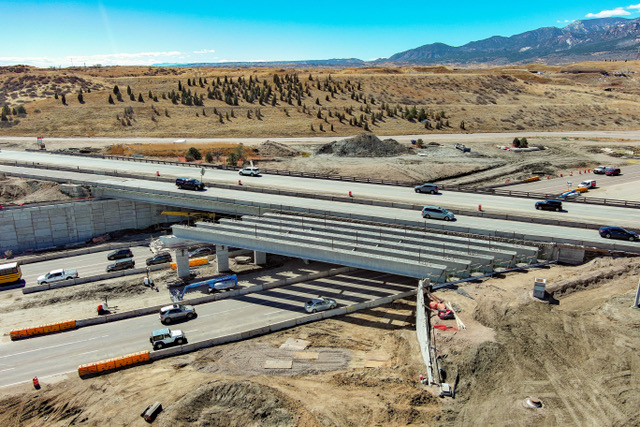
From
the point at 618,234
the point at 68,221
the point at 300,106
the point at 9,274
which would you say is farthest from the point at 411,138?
the point at 9,274

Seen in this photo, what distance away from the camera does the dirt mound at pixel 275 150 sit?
79688 millimetres

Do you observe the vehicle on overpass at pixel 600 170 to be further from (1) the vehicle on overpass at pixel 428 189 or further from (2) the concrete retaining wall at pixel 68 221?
(2) the concrete retaining wall at pixel 68 221

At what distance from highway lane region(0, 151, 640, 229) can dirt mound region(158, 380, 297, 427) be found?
2802 centimetres

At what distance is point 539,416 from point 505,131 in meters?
96.8

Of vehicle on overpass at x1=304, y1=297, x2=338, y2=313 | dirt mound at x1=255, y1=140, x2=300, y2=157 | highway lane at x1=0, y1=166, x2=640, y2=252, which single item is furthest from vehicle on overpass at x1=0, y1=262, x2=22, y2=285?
dirt mound at x1=255, y1=140, x2=300, y2=157

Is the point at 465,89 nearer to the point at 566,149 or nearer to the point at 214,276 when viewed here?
the point at 566,149

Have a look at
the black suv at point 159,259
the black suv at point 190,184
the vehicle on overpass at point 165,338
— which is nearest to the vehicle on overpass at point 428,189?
the black suv at point 190,184

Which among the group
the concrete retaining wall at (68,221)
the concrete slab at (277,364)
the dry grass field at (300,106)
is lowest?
the concrete slab at (277,364)

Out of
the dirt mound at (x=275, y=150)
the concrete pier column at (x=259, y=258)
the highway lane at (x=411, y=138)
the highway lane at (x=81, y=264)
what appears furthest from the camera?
the highway lane at (x=411, y=138)

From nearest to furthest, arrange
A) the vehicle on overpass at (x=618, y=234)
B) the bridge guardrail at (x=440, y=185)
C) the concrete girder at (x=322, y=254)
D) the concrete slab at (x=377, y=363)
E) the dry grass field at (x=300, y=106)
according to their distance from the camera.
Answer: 1. the concrete slab at (x=377, y=363)
2. the concrete girder at (x=322, y=254)
3. the vehicle on overpass at (x=618, y=234)
4. the bridge guardrail at (x=440, y=185)
5. the dry grass field at (x=300, y=106)

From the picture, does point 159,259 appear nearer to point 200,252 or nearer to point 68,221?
point 200,252

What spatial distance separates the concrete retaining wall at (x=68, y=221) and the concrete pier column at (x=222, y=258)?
59.7 feet

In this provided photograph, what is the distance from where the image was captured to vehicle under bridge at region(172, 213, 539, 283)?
1339 inches

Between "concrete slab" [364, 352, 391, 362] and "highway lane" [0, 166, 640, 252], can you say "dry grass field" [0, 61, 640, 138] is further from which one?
"concrete slab" [364, 352, 391, 362]
